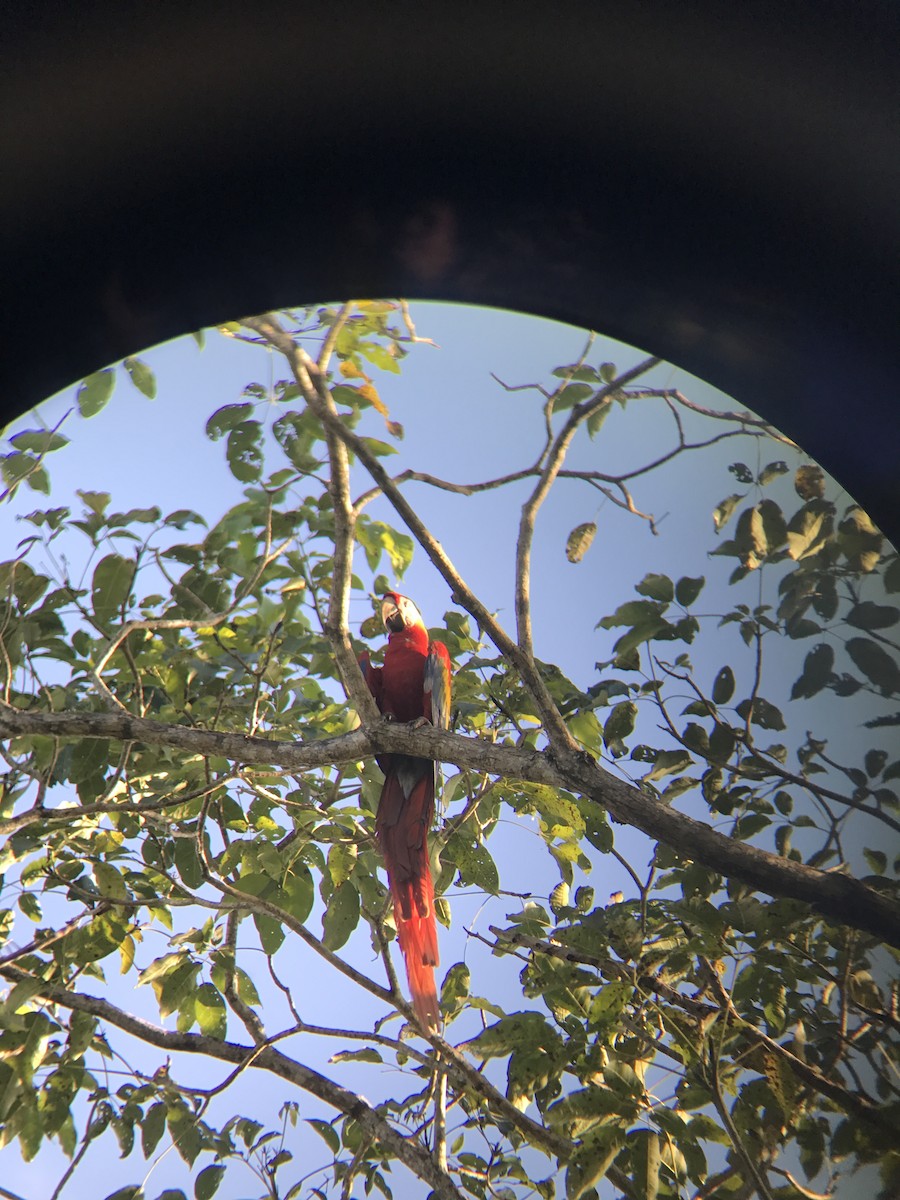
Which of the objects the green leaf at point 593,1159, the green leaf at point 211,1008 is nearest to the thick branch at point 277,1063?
the green leaf at point 211,1008

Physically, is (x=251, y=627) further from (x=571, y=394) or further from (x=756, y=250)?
(x=756, y=250)

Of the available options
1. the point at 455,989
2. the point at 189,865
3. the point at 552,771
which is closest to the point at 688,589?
the point at 552,771

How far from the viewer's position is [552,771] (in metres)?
0.95

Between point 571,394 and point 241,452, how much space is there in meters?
0.33

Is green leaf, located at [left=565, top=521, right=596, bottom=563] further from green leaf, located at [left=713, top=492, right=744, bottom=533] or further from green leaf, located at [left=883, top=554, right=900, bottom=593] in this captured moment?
green leaf, located at [left=883, top=554, right=900, bottom=593]

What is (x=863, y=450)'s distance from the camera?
17.7 inches

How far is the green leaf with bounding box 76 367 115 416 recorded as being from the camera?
0.53 metres

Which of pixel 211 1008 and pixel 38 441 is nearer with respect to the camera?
pixel 38 441

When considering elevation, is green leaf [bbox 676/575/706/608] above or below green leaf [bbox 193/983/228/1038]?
below

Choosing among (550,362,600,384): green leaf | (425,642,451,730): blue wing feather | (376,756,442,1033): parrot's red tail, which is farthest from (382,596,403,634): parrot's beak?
(550,362,600,384): green leaf

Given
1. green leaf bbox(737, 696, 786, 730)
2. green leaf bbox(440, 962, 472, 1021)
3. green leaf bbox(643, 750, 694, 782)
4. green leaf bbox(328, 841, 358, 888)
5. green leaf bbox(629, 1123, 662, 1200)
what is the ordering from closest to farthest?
green leaf bbox(737, 696, 786, 730)
green leaf bbox(629, 1123, 662, 1200)
green leaf bbox(643, 750, 694, 782)
green leaf bbox(440, 962, 472, 1021)
green leaf bbox(328, 841, 358, 888)

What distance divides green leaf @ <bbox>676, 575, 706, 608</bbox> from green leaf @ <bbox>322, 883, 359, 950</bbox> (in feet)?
2.65

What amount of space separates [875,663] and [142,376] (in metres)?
0.50

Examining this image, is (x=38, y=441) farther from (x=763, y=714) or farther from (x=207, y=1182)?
(x=207, y=1182)
